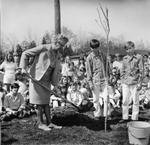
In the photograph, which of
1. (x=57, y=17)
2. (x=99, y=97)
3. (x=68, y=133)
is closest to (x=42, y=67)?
(x=68, y=133)

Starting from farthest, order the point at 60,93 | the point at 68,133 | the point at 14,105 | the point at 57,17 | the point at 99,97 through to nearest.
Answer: the point at 57,17
the point at 60,93
the point at 14,105
the point at 99,97
the point at 68,133

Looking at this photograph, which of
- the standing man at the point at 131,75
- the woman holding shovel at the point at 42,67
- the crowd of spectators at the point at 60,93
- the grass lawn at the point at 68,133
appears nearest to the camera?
the grass lawn at the point at 68,133

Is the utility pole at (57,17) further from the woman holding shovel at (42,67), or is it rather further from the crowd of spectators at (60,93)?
the woman holding shovel at (42,67)

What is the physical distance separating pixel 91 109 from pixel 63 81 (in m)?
1.06

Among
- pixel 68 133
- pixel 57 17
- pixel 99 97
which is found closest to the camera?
pixel 68 133

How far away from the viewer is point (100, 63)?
4.45 meters

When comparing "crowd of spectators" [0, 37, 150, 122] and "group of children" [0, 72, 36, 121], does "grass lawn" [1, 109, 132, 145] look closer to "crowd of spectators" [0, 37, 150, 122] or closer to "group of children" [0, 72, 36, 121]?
"group of children" [0, 72, 36, 121]

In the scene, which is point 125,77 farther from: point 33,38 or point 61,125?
point 33,38

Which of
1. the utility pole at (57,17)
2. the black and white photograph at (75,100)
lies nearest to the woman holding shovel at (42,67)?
the black and white photograph at (75,100)

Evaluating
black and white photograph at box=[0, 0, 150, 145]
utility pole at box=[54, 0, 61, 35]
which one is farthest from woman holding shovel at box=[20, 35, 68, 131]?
utility pole at box=[54, 0, 61, 35]

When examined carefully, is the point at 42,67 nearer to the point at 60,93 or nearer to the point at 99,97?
the point at 99,97

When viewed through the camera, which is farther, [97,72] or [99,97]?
[99,97]

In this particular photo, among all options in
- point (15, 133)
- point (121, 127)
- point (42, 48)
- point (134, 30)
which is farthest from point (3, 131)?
point (134, 30)

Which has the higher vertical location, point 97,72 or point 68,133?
point 97,72
